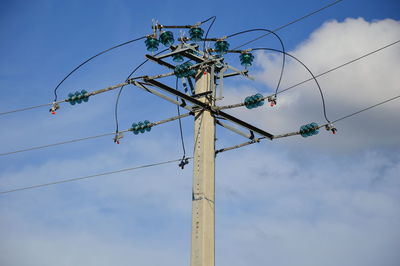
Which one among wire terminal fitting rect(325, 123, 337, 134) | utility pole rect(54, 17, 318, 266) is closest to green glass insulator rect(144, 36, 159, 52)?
utility pole rect(54, 17, 318, 266)

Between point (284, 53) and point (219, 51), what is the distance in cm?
195

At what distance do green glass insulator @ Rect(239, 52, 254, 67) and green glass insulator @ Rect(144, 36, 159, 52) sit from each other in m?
2.50

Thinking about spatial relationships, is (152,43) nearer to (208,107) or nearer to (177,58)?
(177,58)

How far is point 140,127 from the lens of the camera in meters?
14.7

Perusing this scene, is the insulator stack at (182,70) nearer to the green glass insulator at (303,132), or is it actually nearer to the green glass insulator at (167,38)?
the green glass insulator at (167,38)

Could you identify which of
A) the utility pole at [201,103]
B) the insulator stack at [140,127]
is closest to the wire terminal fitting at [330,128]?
the utility pole at [201,103]

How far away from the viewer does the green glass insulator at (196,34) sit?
13.9 m

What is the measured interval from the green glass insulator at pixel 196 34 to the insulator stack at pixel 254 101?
7.23ft

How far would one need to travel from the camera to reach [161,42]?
45.3 ft

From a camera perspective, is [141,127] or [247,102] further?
[141,127]

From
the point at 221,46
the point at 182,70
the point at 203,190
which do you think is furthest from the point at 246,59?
the point at 203,190

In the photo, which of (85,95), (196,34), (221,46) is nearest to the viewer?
(196,34)

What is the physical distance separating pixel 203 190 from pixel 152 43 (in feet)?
14.6

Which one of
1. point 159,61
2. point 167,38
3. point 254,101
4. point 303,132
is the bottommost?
point 303,132
